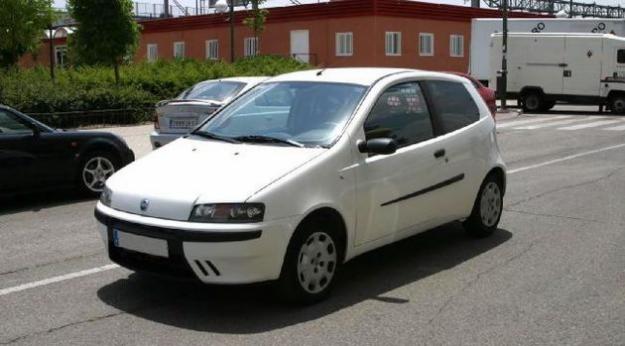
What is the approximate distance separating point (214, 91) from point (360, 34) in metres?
26.7

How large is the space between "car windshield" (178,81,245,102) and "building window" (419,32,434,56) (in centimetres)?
2905

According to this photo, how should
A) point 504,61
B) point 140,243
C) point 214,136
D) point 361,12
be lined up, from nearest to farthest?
point 140,243 → point 214,136 → point 504,61 → point 361,12

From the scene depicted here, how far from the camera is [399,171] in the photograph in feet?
19.4

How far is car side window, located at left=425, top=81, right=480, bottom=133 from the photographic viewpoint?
665 centimetres

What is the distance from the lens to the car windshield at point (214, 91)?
44.7 feet

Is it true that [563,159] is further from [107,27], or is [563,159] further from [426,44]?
[426,44]

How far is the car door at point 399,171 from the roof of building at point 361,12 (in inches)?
1329

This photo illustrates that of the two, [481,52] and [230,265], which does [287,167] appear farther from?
[481,52]

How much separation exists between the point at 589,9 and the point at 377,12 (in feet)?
154

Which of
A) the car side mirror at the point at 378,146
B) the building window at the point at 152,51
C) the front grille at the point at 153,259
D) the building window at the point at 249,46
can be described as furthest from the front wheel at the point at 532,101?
the building window at the point at 152,51

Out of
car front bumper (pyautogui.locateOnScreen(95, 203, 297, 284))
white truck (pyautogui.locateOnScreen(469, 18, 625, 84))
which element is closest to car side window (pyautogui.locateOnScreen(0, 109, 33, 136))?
car front bumper (pyautogui.locateOnScreen(95, 203, 297, 284))

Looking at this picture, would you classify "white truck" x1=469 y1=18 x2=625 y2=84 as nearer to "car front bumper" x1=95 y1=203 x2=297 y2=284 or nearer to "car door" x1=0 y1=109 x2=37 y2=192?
"car door" x1=0 y1=109 x2=37 y2=192

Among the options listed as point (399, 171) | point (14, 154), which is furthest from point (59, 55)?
point (399, 171)

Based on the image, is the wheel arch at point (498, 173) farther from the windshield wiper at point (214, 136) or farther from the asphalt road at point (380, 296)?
the windshield wiper at point (214, 136)
